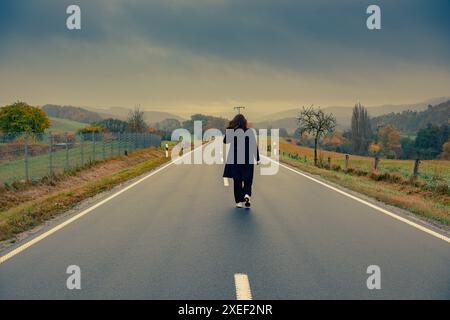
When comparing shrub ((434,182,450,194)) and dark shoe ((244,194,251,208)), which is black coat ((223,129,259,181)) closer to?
dark shoe ((244,194,251,208))

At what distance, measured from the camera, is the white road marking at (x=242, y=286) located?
4230 millimetres

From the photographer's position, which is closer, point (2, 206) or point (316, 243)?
point (316, 243)

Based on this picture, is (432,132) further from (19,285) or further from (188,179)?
(19,285)

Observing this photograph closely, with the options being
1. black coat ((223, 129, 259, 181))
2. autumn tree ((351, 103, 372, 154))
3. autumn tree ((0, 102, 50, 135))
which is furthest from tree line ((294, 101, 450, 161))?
black coat ((223, 129, 259, 181))

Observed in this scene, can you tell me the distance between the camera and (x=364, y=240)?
667 centimetres

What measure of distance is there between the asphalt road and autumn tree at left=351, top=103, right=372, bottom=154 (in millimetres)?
126300

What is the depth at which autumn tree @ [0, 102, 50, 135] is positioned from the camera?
9650 centimetres

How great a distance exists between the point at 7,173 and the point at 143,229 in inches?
657

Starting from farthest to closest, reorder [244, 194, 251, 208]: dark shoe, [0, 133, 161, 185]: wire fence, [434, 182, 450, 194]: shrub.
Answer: [0, 133, 161, 185]: wire fence < [434, 182, 450, 194]: shrub < [244, 194, 251, 208]: dark shoe

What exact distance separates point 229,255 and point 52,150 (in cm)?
2983

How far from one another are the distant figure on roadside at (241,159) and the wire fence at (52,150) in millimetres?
7760

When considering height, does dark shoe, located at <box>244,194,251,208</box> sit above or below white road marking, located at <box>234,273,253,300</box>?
above

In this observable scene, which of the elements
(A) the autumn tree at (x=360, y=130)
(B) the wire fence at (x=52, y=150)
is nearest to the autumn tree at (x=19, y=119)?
(B) the wire fence at (x=52, y=150)
